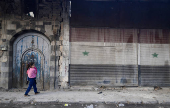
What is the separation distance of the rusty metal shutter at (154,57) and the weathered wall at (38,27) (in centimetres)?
450

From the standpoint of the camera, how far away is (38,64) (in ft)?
27.0

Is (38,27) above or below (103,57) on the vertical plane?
above

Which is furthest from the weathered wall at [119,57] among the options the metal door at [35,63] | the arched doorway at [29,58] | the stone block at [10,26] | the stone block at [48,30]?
the stone block at [10,26]

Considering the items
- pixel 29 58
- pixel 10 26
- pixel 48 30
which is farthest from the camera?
pixel 29 58

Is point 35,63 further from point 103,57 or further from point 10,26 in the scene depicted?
point 103,57

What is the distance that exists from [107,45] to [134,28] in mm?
1909

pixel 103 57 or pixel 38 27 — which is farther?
pixel 103 57

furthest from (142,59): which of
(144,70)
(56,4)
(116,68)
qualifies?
(56,4)

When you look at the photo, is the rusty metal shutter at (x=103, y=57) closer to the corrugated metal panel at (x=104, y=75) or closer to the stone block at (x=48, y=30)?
the corrugated metal panel at (x=104, y=75)

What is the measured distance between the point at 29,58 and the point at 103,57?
13.8 ft

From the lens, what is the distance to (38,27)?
8.05 m

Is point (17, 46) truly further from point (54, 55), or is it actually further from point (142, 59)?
point (142, 59)

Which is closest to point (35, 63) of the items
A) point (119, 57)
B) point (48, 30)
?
point (48, 30)

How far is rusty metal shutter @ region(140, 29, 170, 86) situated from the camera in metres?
8.51
